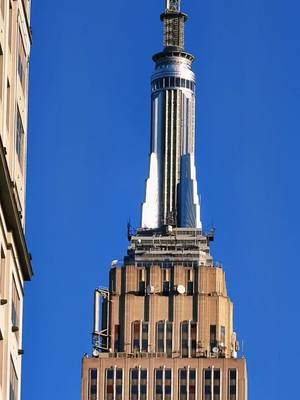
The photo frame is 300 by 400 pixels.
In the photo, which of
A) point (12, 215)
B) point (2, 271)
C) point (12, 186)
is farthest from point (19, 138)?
point (2, 271)

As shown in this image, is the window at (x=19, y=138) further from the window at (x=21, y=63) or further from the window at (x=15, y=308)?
the window at (x=15, y=308)

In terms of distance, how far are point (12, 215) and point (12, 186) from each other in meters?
0.86

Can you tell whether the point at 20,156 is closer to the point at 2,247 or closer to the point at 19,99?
the point at 19,99

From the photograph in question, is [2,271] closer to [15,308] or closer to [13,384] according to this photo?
[15,308]

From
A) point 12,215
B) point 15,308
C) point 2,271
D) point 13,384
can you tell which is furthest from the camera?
point 15,308

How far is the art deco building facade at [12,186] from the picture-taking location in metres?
59.1

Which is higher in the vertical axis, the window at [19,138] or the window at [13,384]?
the window at [19,138]

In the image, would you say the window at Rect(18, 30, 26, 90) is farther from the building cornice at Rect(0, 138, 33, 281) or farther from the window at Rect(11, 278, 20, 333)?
the window at Rect(11, 278, 20, 333)

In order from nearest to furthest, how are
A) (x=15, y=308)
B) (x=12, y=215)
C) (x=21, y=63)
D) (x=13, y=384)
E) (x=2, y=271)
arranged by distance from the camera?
(x=12, y=215) < (x=2, y=271) < (x=13, y=384) < (x=15, y=308) < (x=21, y=63)

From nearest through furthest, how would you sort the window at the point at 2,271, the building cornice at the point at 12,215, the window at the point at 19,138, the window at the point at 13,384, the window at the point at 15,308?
the building cornice at the point at 12,215, the window at the point at 2,271, the window at the point at 13,384, the window at the point at 15,308, the window at the point at 19,138

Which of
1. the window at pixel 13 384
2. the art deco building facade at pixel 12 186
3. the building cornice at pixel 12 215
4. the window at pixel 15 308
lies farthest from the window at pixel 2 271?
the window at pixel 13 384

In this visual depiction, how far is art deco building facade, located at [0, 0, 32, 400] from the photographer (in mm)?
59094

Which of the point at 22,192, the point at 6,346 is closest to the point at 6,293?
the point at 6,346

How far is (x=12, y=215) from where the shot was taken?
194ft
